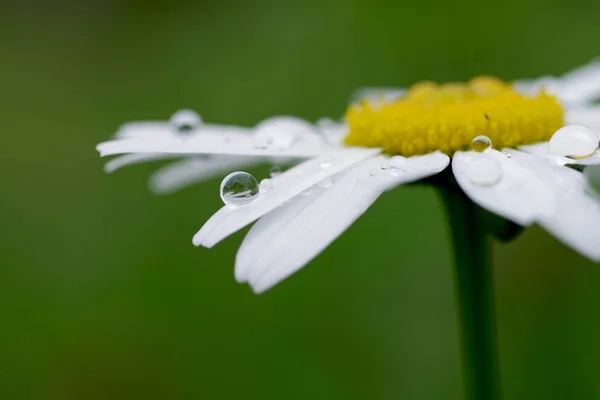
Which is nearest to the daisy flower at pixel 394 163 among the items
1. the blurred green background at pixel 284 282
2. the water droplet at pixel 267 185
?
the water droplet at pixel 267 185

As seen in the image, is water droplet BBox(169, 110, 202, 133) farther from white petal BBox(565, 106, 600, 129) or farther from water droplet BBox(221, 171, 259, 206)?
white petal BBox(565, 106, 600, 129)

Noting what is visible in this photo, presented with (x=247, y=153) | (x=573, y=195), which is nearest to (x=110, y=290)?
(x=247, y=153)

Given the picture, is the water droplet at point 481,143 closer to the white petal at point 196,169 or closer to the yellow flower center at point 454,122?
the yellow flower center at point 454,122

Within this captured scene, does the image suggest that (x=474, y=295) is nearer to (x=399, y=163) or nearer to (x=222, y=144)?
(x=399, y=163)

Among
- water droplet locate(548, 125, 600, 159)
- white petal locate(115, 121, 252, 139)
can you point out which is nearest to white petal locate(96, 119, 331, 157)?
white petal locate(115, 121, 252, 139)

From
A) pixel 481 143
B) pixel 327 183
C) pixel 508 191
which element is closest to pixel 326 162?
pixel 327 183

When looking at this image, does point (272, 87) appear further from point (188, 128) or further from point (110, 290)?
point (188, 128)
